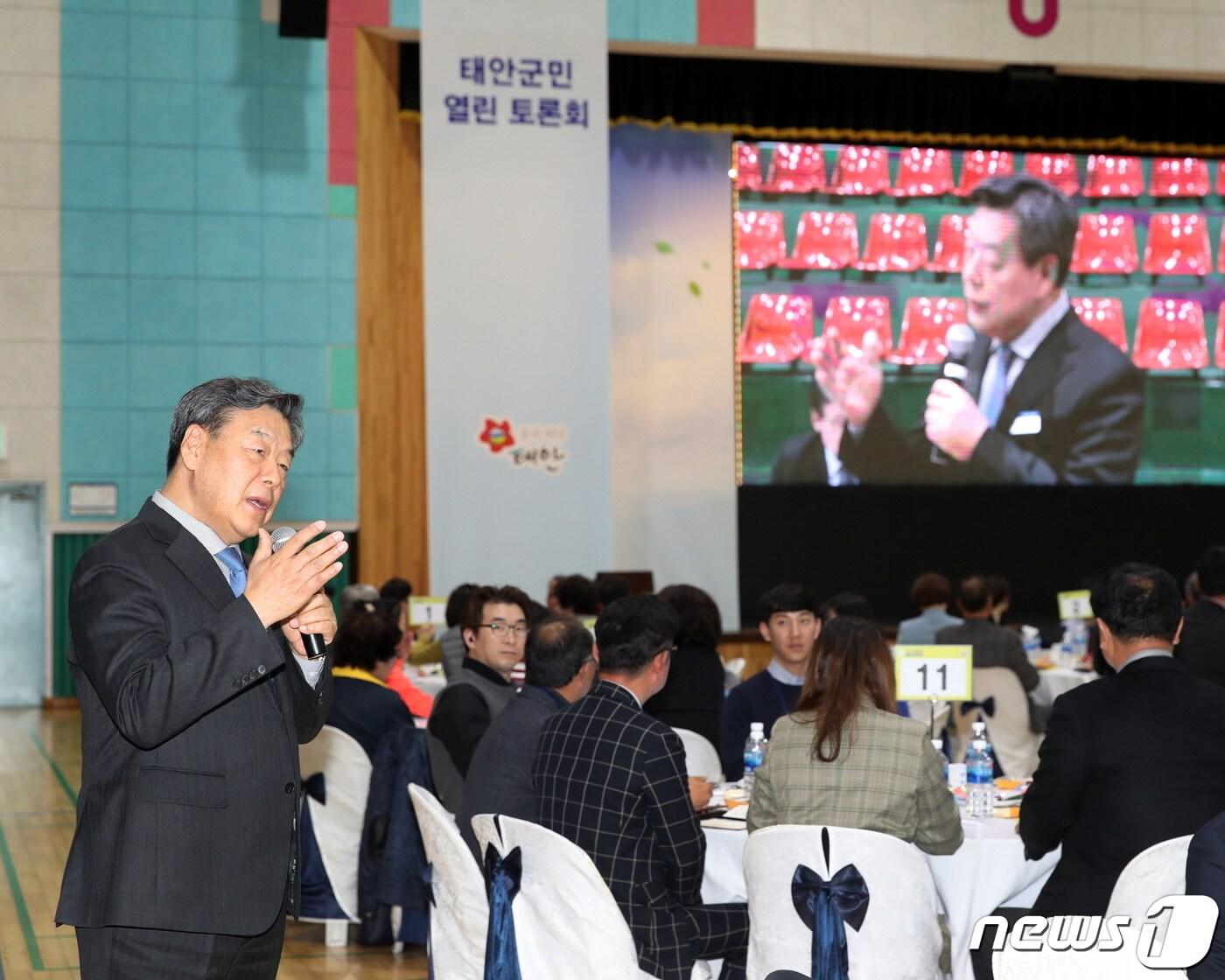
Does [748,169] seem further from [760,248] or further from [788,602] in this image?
[788,602]

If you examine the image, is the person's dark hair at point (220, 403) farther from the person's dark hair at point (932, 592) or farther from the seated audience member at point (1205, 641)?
the person's dark hair at point (932, 592)

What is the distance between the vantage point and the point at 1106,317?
43.8ft

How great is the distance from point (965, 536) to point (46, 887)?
343 inches

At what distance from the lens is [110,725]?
2115 mm

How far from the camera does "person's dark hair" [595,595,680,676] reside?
3.95 meters

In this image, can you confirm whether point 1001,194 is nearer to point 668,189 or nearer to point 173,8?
point 668,189

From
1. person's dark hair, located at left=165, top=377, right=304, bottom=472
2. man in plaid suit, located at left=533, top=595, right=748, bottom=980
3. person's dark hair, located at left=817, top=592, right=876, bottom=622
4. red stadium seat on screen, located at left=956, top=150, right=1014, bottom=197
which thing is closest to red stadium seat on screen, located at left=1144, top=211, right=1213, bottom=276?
red stadium seat on screen, located at left=956, top=150, right=1014, bottom=197

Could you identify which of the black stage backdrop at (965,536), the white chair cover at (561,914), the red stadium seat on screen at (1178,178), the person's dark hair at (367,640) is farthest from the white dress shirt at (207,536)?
the red stadium seat on screen at (1178,178)

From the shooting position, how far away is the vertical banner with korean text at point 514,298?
11266 mm

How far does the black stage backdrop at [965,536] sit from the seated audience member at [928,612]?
4818 millimetres

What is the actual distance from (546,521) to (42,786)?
4.08m

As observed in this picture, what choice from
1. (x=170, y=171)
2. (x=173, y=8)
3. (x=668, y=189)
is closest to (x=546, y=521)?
(x=668, y=189)

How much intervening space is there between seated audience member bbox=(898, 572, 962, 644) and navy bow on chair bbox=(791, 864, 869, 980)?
453cm

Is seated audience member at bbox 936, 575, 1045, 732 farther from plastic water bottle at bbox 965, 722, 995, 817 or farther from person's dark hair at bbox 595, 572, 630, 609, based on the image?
plastic water bottle at bbox 965, 722, 995, 817
